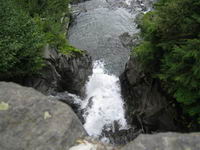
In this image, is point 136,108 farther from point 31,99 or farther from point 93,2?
point 93,2

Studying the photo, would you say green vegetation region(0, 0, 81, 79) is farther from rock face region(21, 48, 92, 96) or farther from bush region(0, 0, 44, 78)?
rock face region(21, 48, 92, 96)

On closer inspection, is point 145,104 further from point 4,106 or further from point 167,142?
point 4,106

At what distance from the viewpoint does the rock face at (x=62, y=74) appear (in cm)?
979

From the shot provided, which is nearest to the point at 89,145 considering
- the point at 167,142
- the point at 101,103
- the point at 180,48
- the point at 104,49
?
the point at 167,142

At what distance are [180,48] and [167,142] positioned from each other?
334 cm

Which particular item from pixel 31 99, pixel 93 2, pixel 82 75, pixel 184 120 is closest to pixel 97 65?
pixel 82 75

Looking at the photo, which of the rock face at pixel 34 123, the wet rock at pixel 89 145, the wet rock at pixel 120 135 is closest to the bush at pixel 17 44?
the rock face at pixel 34 123

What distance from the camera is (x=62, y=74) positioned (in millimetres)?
11102

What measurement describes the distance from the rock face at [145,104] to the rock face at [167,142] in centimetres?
437

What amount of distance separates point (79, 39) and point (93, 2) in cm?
1042

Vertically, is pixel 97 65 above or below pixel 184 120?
below

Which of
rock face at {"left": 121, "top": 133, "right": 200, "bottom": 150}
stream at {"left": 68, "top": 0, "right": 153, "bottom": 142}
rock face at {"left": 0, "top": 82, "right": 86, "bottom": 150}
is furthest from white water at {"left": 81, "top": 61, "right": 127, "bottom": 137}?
rock face at {"left": 121, "top": 133, "right": 200, "bottom": 150}

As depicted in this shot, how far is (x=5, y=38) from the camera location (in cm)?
758

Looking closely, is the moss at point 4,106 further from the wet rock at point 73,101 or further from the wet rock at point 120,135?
the wet rock at point 120,135
